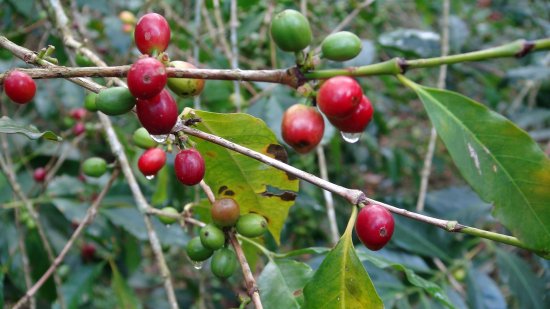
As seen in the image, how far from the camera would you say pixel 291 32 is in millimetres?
931

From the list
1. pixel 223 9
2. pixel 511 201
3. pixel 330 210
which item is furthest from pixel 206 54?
pixel 511 201

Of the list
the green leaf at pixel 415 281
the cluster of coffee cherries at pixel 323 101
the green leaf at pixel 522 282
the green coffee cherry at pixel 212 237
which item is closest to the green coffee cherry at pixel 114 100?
the cluster of coffee cherries at pixel 323 101

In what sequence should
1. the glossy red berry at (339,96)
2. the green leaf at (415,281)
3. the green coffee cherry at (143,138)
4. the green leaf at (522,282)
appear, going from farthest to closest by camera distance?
the green leaf at (522,282)
the green coffee cherry at (143,138)
the green leaf at (415,281)
the glossy red berry at (339,96)

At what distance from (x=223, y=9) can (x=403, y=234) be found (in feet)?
5.87

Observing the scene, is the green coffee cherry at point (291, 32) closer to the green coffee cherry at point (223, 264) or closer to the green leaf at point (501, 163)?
the green leaf at point (501, 163)

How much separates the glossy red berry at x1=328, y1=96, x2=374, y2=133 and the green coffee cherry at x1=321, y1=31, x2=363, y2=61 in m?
0.09

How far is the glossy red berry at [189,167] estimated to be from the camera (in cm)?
105

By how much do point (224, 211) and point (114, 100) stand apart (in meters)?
0.39

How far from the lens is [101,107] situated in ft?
3.06

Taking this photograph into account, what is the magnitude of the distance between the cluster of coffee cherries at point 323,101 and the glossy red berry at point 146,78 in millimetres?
228

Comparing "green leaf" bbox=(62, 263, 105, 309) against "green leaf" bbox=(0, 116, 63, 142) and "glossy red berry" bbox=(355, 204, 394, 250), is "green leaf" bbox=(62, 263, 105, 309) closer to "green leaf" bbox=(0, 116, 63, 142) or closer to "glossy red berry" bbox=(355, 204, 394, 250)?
"green leaf" bbox=(0, 116, 63, 142)

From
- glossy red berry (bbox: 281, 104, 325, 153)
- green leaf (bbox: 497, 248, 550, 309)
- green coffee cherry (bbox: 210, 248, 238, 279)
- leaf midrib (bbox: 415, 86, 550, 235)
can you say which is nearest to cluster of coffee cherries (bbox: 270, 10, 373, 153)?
glossy red berry (bbox: 281, 104, 325, 153)

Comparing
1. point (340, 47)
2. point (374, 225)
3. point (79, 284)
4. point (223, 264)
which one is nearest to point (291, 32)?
point (340, 47)

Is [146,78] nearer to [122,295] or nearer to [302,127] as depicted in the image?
[302,127]
